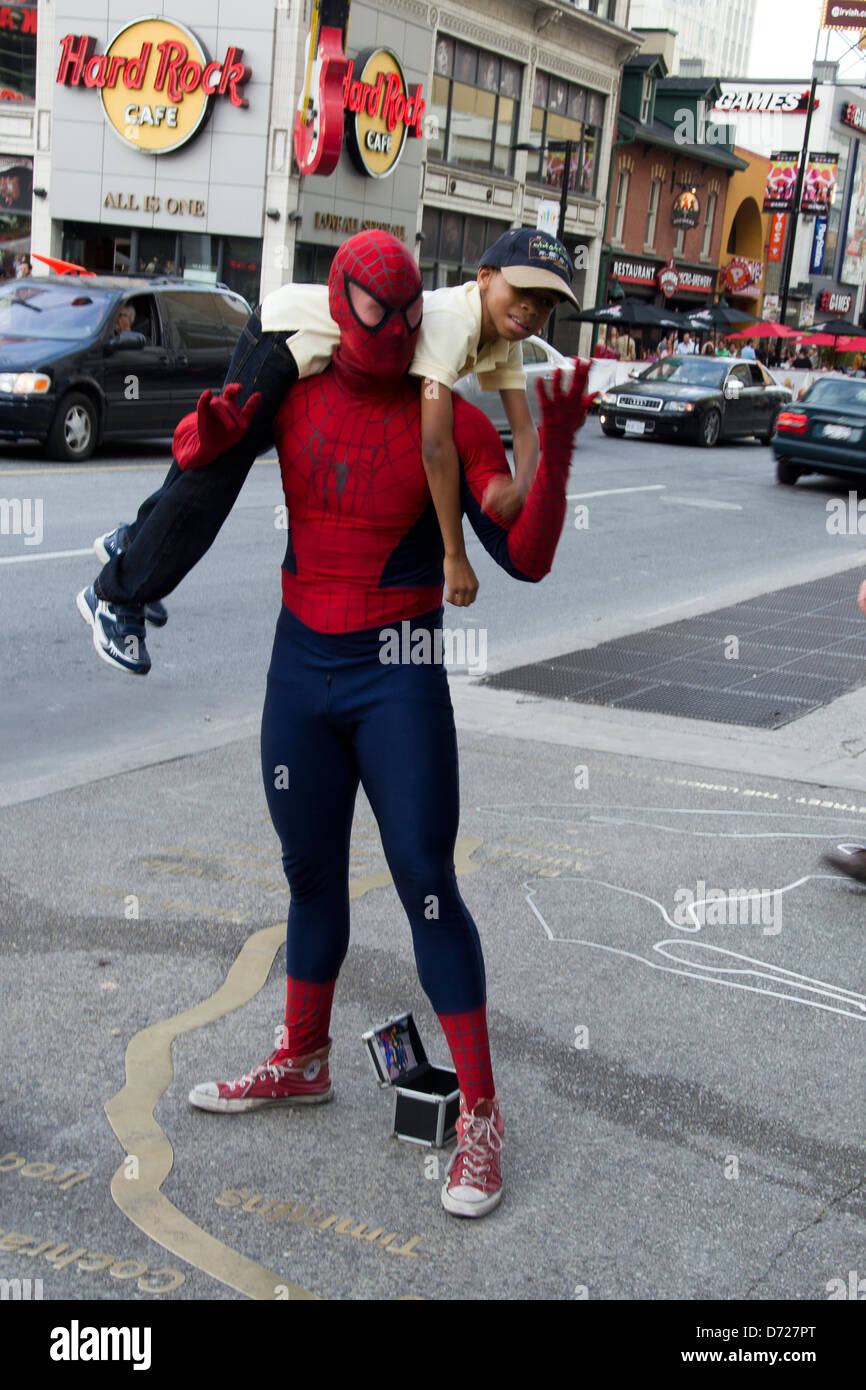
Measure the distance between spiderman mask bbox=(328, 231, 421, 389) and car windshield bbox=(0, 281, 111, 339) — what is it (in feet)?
43.6

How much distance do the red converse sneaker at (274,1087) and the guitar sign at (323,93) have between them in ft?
96.7

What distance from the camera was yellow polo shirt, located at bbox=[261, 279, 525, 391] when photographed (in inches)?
123

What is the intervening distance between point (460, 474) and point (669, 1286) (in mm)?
1646

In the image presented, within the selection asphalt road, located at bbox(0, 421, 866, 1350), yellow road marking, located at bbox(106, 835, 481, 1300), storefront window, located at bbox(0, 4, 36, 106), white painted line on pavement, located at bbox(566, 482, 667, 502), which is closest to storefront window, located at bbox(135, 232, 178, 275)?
storefront window, located at bbox(0, 4, 36, 106)

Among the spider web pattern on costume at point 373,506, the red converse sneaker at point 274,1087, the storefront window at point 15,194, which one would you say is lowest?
the red converse sneaker at point 274,1087

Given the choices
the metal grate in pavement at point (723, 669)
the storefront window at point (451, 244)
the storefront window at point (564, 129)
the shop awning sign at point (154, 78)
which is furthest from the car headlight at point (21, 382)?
the storefront window at point (564, 129)

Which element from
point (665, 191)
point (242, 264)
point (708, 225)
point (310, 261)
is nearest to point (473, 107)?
point (310, 261)

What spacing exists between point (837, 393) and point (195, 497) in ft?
62.8

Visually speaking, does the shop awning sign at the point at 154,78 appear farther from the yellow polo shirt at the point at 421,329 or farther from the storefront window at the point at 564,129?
the yellow polo shirt at the point at 421,329

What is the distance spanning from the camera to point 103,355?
1560cm

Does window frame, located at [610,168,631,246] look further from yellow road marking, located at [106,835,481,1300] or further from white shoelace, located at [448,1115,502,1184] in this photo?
white shoelace, located at [448,1115,502,1184]

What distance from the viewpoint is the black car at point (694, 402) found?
83.6 ft

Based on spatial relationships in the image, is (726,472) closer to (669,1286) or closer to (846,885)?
(846,885)

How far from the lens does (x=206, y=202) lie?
32.5 metres
